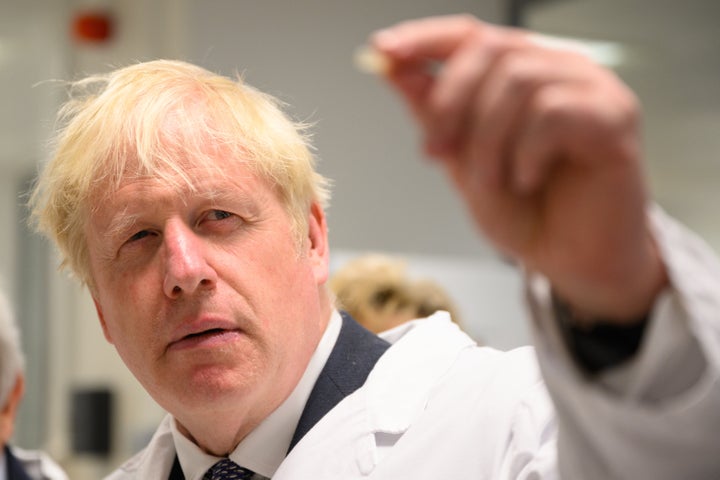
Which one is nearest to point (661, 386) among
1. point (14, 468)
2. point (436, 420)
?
point (436, 420)

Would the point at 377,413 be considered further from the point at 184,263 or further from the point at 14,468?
the point at 14,468

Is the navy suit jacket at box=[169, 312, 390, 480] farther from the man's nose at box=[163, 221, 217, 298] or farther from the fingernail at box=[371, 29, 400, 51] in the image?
the fingernail at box=[371, 29, 400, 51]

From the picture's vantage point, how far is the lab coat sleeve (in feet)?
2.17

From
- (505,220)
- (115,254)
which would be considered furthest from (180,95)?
(505,220)

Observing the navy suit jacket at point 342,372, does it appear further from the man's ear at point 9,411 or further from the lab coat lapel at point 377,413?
the man's ear at point 9,411

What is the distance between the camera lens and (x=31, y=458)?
6.34ft

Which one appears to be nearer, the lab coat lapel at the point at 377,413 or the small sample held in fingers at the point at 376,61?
the small sample held in fingers at the point at 376,61

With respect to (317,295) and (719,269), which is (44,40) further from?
(719,269)

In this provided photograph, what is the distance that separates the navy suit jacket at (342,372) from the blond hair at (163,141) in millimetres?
180

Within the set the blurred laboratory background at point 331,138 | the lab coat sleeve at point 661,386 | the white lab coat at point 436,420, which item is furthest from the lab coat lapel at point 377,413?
the blurred laboratory background at point 331,138

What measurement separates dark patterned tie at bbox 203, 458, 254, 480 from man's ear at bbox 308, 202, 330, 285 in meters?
0.28

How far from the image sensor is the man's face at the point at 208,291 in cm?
124

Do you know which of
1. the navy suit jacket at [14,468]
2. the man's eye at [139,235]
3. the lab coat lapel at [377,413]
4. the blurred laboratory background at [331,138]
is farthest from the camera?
the blurred laboratory background at [331,138]

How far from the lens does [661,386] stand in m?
0.68
